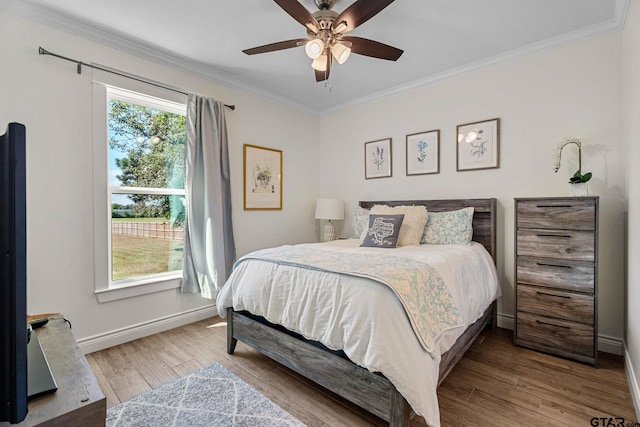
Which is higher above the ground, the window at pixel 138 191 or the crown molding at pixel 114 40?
the crown molding at pixel 114 40

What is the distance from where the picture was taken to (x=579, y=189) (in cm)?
234

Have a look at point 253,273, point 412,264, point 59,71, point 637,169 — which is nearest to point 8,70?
point 59,71

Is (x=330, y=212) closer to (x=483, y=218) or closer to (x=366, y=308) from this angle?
(x=483, y=218)

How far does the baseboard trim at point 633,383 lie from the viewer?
1698mm

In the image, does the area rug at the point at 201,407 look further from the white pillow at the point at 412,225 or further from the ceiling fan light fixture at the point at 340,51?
the ceiling fan light fixture at the point at 340,51

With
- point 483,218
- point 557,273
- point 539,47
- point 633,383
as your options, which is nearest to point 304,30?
point 539,47

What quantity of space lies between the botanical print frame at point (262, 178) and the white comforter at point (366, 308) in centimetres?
145

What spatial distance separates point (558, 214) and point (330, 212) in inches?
94.0

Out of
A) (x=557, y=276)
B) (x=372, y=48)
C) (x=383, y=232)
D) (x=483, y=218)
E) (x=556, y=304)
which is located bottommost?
(x=556, y=304)

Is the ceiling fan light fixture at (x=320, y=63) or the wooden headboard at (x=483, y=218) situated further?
the wooden headboard at (x=483, y=218)

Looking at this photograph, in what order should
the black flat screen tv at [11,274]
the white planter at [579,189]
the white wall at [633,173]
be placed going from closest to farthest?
the black flat screen tv at [11,274], the white wall at [633,173], the white planter at [579,189]

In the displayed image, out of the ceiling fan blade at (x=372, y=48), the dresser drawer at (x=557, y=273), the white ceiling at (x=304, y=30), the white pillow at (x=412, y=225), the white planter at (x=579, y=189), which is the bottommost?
the dresser drawer at (x=557, y=273)

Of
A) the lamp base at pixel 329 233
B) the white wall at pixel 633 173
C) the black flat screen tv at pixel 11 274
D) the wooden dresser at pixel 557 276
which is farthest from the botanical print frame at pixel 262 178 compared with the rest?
the white wall at pixel 633 173

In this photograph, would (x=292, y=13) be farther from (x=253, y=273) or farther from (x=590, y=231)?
(x=590, y=231)
